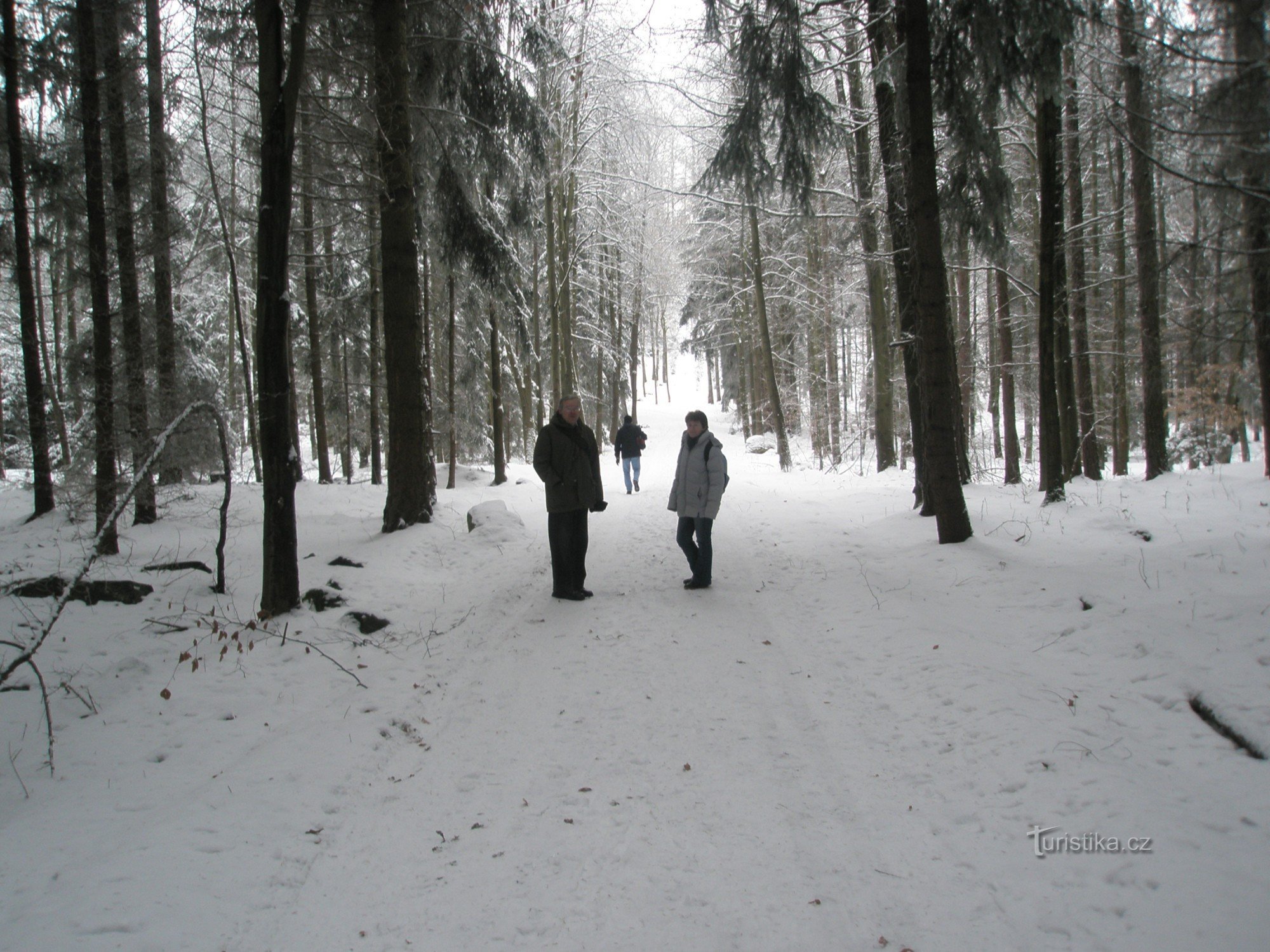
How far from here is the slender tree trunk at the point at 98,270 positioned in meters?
8.27

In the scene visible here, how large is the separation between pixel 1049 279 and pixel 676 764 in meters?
8.78

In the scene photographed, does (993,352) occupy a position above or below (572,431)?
above

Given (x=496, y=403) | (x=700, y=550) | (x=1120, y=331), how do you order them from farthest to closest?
(x=496, y=403), (x=1120, y=331), (x=700, y=550)

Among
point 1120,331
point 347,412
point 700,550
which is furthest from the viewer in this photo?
point 347,412

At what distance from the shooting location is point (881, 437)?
15.5 m

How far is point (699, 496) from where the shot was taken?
7.10 meters

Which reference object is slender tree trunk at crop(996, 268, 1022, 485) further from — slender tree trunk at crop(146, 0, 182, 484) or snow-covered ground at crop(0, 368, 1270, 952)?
slender tree trunk at crop(146, 0, 182, 484)

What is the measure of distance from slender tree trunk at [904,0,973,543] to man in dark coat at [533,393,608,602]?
12.5 ft

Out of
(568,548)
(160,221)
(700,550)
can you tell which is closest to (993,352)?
(700,550)

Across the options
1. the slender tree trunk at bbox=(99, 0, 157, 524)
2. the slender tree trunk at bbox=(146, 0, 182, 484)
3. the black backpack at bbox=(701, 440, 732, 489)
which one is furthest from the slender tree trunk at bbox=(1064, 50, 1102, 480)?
the slender tree trunk at bbox=(146, 0, 182, 484)

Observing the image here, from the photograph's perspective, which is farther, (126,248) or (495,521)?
(495,521)

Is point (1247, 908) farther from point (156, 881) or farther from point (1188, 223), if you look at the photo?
point (1188, 223)

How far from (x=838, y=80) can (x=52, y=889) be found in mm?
15739

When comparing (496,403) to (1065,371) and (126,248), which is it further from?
(1065,371)
